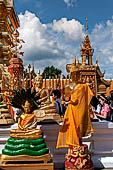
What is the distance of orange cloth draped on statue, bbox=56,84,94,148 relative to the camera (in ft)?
12.3

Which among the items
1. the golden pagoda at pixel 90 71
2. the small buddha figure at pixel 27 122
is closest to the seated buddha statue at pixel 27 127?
the small buddha figure at pixel 27 122

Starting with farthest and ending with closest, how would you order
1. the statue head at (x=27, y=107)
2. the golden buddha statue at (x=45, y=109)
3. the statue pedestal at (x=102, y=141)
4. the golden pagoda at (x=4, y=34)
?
the golden pagoda at (x=4, y=34), the golden buddha statue at (x=45, y=109), the statue pedestal at (x=102, y=141), the statue head at (x=27, y=107)

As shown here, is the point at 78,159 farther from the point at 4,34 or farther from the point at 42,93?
the point at 4,34

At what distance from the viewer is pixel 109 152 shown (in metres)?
4.48

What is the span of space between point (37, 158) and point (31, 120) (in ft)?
2.27

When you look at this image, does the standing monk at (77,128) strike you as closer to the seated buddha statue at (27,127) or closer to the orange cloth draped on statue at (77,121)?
the orange cloth draped on statue at (77,121)

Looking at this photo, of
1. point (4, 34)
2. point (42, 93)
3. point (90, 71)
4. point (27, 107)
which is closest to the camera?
point (27, 107)

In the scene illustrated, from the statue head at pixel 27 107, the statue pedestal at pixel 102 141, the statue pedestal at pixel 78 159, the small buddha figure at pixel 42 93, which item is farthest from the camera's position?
the small buddha figure at pixel 42 93

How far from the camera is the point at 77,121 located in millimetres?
3760

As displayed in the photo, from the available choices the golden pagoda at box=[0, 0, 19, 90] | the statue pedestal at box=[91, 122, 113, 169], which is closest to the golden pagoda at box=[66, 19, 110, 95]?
the golden pagoda at box=[0, 0, 19, 90]

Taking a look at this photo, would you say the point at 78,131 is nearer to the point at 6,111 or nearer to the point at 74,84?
the point at 74,84

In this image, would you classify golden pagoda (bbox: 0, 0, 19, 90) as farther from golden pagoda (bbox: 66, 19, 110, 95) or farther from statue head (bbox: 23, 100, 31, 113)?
statue head (bbox: 23, 100, 31, 113)

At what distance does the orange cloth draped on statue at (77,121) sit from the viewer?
3.73m

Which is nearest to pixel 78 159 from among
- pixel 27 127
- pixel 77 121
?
pixel 77 121
